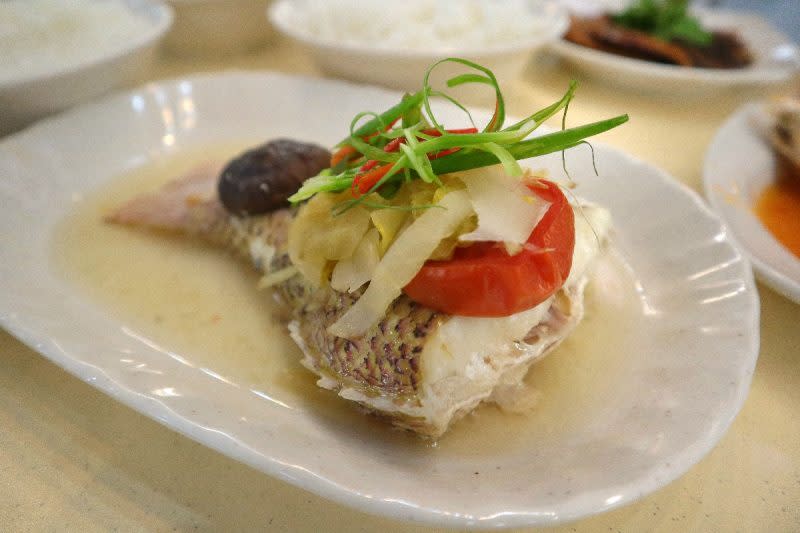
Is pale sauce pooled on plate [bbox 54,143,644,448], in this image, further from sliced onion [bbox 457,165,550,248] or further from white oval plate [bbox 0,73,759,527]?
sliced onion [bbox 457,165,550,248]

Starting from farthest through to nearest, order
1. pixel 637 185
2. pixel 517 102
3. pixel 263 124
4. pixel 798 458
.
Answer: pixel 517 102 < pixel 263 124 < pixel 637 185 < pixel 798 458

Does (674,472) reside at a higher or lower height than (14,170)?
higher

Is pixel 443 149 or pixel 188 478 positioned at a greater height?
pixel 443 149

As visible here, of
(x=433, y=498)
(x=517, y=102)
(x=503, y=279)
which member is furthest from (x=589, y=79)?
(x=433, y=498)

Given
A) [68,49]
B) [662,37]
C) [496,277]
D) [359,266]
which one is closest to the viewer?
[496,277]

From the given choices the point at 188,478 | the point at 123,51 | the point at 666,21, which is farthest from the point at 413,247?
the point at 666,21

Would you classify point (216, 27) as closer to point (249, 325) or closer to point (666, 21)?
point (249, 325)

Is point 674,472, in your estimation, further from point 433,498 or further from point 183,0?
point 183,0
